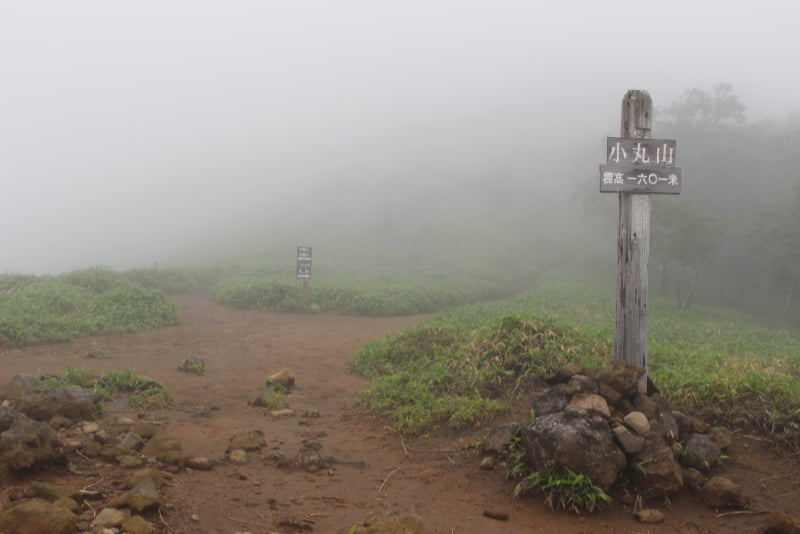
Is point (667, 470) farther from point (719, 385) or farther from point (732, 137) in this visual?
point (732, 137)

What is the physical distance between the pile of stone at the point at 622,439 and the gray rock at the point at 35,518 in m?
3.23

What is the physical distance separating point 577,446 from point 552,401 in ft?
3.11

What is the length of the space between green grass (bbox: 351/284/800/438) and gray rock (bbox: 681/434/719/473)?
2.60ft

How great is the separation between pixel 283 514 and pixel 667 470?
2872 mm

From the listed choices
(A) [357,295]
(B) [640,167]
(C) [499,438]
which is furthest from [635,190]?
(A) [357,295]

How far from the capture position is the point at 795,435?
4.73 metres

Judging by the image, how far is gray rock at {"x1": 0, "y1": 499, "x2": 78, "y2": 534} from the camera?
3.00m

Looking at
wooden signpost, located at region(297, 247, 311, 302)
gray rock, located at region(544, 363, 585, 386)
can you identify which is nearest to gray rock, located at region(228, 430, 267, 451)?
gray rock, located at region(544, 363, 585, 386)

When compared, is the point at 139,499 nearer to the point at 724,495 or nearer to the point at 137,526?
the point at 137,526

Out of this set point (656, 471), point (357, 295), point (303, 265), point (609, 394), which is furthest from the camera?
point (357, 295)

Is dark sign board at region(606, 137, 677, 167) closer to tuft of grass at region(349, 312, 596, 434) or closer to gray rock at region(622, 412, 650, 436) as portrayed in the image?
gray rock at region(622, 412, 650, 436)

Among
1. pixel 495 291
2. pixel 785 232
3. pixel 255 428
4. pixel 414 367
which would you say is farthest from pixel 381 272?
pixel 255 428

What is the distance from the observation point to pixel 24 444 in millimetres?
3895

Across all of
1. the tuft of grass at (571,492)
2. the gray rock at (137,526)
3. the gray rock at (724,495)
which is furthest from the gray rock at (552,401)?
the gray rock at (137,526)
